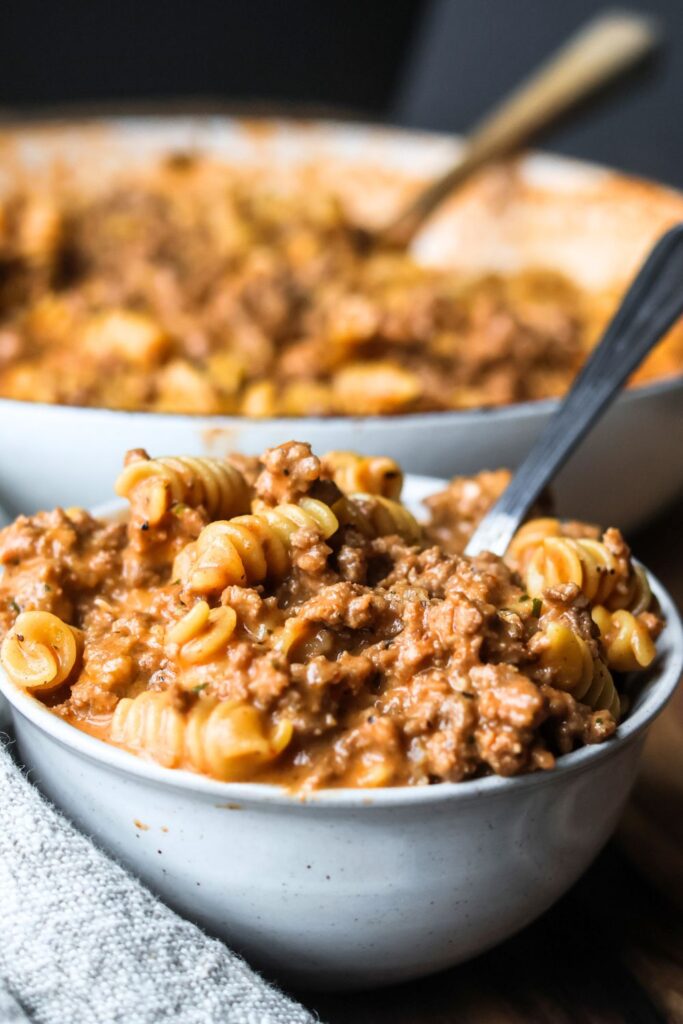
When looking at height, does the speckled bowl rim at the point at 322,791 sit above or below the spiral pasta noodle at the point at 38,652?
above

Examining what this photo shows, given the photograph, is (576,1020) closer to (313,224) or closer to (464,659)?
(464,659)

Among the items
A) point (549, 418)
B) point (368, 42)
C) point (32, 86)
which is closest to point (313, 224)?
point (549, 418)

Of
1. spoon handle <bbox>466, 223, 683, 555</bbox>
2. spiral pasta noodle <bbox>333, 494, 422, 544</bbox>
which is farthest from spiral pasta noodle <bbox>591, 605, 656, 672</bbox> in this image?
spoon handle <bbox>466, 223, 683, 555</bbox>

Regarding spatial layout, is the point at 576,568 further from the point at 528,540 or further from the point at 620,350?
the point at 620,350

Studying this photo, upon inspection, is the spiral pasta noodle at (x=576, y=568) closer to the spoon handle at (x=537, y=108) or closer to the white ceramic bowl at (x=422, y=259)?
the white ceramic bowl at (x=422, y=259)

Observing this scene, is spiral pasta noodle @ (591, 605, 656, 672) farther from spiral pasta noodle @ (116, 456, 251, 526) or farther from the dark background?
the dark background

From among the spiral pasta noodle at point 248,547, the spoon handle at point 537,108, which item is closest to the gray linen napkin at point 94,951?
the spiral pasta noodle at point 248,547
